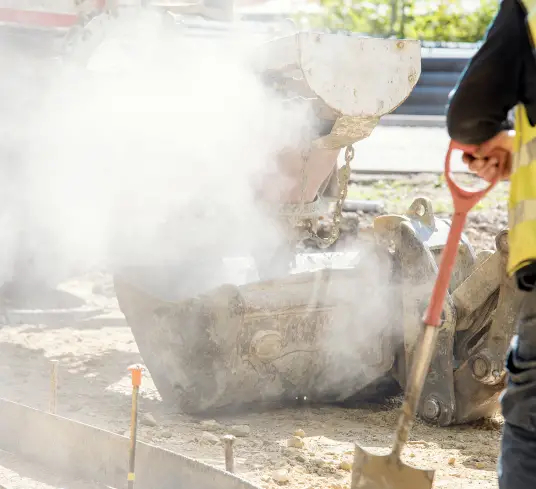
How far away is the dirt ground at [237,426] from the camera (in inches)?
150

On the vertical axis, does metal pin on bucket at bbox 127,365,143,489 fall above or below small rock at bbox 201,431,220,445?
above

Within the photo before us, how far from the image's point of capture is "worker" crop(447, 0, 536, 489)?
6.75ft

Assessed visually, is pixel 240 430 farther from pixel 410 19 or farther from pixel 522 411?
pixel 410 19

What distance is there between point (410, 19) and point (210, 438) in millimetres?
11151

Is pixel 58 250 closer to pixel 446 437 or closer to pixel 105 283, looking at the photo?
pixel 105 283

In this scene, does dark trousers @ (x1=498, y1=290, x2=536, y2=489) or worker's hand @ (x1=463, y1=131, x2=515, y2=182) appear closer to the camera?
dark trousers @ (x1=498, y1=290, x2=536, y2=489)

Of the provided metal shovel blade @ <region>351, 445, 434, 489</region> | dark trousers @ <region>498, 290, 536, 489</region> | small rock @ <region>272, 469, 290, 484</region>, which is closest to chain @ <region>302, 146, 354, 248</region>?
small rock @ <region>272, 469, 290, 484</region>

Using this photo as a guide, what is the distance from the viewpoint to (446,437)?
4242mm

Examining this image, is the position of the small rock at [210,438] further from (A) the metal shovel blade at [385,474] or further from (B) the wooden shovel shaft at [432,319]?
(B) the wooden shovel shaft at [432,319]

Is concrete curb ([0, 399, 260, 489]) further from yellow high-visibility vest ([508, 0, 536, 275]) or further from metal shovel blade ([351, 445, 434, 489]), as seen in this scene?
yellow high-visibility vest ([508, 0, 536, 275])

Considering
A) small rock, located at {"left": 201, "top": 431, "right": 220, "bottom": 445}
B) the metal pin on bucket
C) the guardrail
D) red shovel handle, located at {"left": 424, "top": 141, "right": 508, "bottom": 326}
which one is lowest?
small rock, located at {"left": 201, "top": 431, "right": 220, "bottom": 445}

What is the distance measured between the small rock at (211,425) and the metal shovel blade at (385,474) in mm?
1504

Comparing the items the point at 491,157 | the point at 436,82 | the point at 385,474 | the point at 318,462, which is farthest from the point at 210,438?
the point at 436,82

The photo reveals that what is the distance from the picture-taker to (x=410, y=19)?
14.3 m
